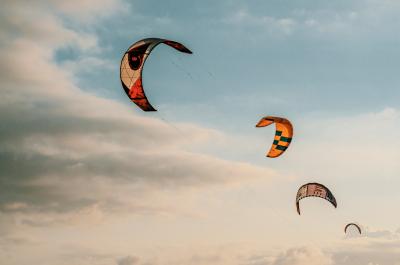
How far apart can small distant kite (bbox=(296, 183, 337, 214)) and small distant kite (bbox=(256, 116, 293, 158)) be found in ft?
23.8

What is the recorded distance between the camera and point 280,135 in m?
37.5

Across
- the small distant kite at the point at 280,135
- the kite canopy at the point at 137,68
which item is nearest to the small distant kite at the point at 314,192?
the small distant kite at the point at 280,135

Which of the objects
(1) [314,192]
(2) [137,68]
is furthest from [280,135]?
(2) [137,68]

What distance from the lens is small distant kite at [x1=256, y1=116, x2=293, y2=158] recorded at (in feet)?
119

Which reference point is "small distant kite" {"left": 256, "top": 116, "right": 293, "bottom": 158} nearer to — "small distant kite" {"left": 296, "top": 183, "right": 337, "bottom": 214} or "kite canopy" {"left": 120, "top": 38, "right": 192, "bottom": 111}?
"small distant kite" {"left": 296, "top": 183, "right": 337, "bottom": 214}

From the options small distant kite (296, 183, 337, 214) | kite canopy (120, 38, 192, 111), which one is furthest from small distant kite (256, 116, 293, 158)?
kite canopy (120, 38, 192, 111)

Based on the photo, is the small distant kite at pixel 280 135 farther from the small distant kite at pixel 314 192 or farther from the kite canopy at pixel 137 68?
the kite canopy at pixel 137 68

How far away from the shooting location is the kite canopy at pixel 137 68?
28734mm

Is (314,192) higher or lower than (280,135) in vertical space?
lower

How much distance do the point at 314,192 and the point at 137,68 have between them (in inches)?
778

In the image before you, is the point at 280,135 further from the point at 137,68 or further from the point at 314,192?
the point at 137,68

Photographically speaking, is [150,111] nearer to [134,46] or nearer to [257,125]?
[134,46]

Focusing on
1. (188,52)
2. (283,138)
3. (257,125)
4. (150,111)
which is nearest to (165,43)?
(188,52)

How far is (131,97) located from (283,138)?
12.7 meters
